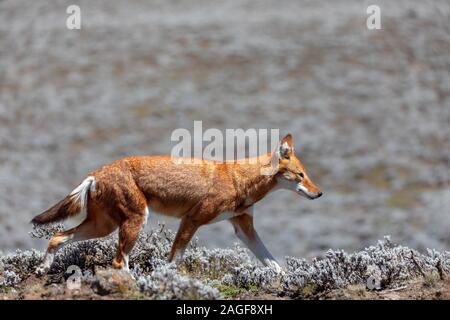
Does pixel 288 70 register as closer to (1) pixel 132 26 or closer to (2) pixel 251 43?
(2) pixel 251 43

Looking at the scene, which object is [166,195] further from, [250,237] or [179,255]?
[250,237]

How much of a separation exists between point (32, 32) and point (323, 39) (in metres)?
13.6

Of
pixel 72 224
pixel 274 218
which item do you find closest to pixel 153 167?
pixel 72 224

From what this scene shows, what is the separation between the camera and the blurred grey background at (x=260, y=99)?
28516 millimetres

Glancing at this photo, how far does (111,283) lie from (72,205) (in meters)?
1.60

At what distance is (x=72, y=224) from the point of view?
24141 mm

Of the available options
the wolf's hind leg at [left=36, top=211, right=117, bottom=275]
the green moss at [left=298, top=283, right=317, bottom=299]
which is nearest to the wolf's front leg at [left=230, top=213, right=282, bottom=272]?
the green moss at [left=298, top=283, right=317, bottom=299]

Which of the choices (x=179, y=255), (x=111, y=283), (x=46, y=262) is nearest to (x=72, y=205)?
(x=46, y=262)

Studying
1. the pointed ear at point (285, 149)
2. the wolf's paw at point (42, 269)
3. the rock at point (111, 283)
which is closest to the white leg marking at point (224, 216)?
the pointed ear at point (285, 149)

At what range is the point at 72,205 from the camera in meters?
10.8

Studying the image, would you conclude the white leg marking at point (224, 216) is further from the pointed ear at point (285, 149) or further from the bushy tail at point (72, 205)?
the bushy tail at point (72, 205)

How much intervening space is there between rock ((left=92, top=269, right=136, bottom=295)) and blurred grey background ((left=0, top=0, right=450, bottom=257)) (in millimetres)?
15071

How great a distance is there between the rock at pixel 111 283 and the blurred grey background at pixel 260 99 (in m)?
15.1

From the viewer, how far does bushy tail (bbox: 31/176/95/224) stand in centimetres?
1066
